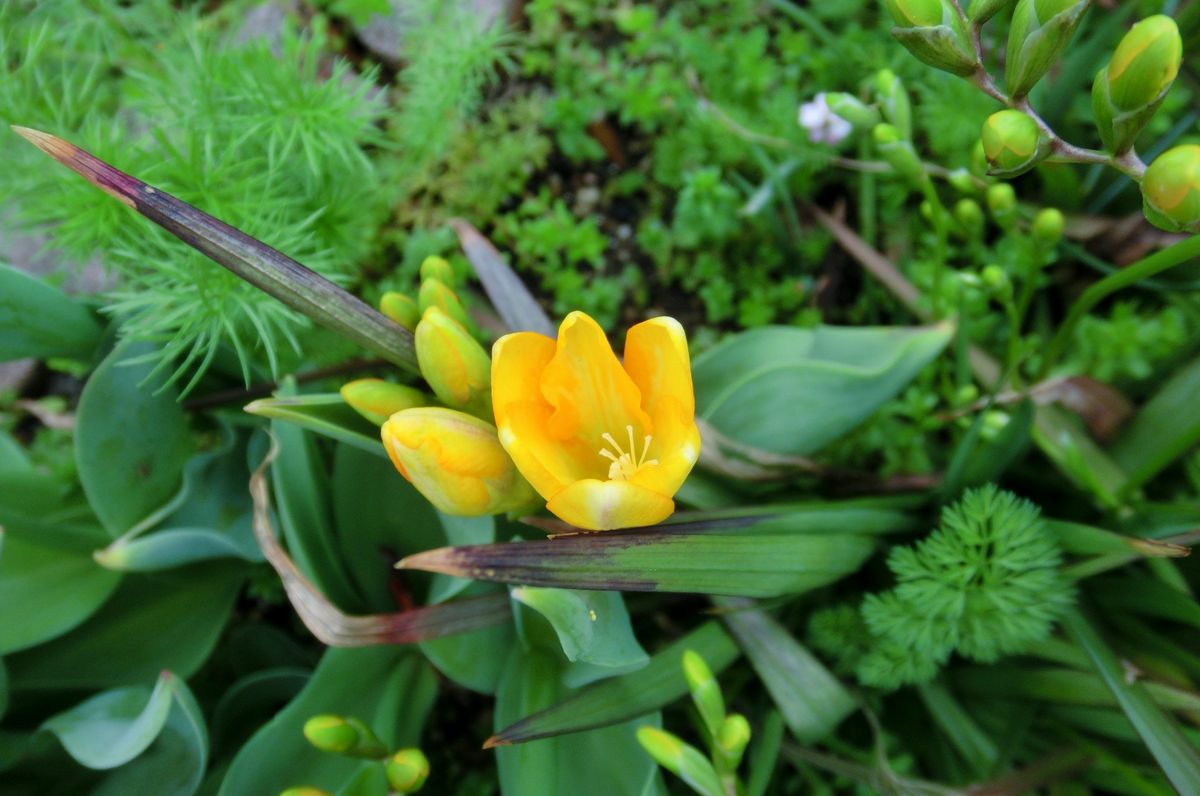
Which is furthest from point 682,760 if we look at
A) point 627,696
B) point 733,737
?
A: point 627,696

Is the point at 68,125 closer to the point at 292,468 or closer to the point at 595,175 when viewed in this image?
the point at 292,468

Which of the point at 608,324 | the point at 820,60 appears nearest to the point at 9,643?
the point at 608,324

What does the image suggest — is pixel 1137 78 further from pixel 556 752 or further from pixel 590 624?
pixel 556 752

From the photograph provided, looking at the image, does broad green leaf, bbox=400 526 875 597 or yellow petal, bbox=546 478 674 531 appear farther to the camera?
broad green leaf, bbox=400 526 875 597

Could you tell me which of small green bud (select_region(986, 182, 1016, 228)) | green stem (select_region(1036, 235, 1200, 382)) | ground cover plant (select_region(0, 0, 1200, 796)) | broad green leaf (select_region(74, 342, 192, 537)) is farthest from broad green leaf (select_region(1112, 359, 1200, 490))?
broad green leaf (select_region(74, 342, 192, 537))

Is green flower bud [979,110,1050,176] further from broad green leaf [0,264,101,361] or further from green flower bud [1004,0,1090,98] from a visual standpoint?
broad green leaf [0,264,101,361]

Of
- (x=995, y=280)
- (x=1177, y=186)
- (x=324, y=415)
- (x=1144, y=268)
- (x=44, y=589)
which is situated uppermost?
(x=1177, y=186)
